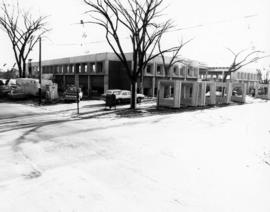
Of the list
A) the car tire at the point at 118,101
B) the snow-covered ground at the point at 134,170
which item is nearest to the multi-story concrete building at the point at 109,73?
the car tire at the point at 118,101

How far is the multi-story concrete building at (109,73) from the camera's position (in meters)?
36.1

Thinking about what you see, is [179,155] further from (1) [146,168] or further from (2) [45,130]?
(2) [45,130]

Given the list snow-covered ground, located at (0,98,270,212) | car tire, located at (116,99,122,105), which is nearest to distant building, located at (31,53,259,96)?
car tire, located at (116,99,122,105)

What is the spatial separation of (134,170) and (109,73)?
2976 cm

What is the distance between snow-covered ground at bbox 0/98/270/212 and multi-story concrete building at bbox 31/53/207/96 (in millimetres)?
20116

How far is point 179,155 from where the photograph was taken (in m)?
8.59

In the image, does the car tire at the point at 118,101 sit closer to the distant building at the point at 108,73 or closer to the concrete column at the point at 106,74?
the distant building at the point at 108,73

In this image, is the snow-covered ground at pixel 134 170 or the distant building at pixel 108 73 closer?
the snow-covered ground at pixel 134 170

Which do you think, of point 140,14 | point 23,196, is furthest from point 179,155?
point 140,14

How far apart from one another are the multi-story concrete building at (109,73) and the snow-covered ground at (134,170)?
2012 centimetres

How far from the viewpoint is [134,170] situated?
7141mm

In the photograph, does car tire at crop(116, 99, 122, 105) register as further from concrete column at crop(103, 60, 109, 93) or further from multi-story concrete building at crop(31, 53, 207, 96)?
concrete column at crop(103, 60, 109, 93)

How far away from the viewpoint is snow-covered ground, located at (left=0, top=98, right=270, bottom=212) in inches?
208

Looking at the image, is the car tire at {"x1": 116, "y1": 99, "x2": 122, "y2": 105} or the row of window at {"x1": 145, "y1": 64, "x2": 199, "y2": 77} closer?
the car tire at {"x1": 116, "y1": 99, "x2": 122, "y2": 105}
